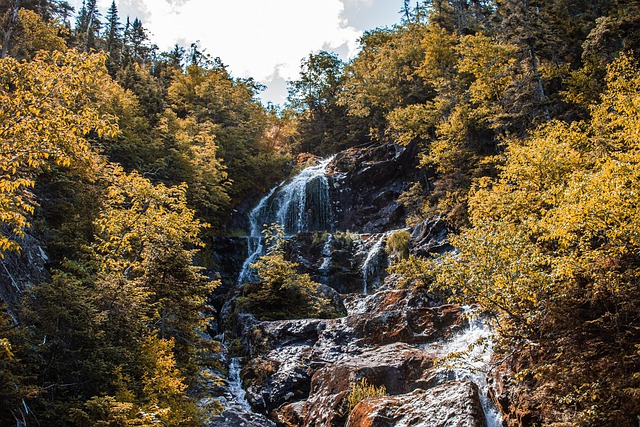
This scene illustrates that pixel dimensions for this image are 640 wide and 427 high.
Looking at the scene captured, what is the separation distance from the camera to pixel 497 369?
934 centimetres

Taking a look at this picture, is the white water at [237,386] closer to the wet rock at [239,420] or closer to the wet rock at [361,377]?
the wet rock at [239,420]

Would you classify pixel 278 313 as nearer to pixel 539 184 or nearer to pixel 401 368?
pixel 401 368

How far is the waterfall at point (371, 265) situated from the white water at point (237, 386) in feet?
28.1

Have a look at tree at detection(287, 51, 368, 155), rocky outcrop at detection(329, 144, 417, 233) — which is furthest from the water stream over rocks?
tree at detection(287, 51, 368, 155)

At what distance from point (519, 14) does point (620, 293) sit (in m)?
19.7

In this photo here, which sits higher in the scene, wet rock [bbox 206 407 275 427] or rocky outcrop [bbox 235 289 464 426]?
rocky outcrop [bbox 235 289 464 426]

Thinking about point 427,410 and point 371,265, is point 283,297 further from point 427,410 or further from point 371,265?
point 427,410

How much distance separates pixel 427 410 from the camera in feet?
26.8

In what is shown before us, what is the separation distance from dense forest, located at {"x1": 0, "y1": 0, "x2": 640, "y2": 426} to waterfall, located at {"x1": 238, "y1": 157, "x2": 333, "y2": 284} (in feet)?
9.14

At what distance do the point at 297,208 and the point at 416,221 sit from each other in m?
9.36

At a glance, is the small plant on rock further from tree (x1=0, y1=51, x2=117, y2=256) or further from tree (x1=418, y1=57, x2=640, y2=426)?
tree (x1=0, y1=51, x2=117, y2=256)

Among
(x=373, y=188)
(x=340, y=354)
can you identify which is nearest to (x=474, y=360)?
(x=340, y=354)

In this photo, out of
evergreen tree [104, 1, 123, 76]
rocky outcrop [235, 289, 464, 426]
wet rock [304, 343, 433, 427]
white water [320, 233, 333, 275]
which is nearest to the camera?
wet rock [304, 343, 433, 427]

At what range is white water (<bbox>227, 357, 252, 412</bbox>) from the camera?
1345cm
